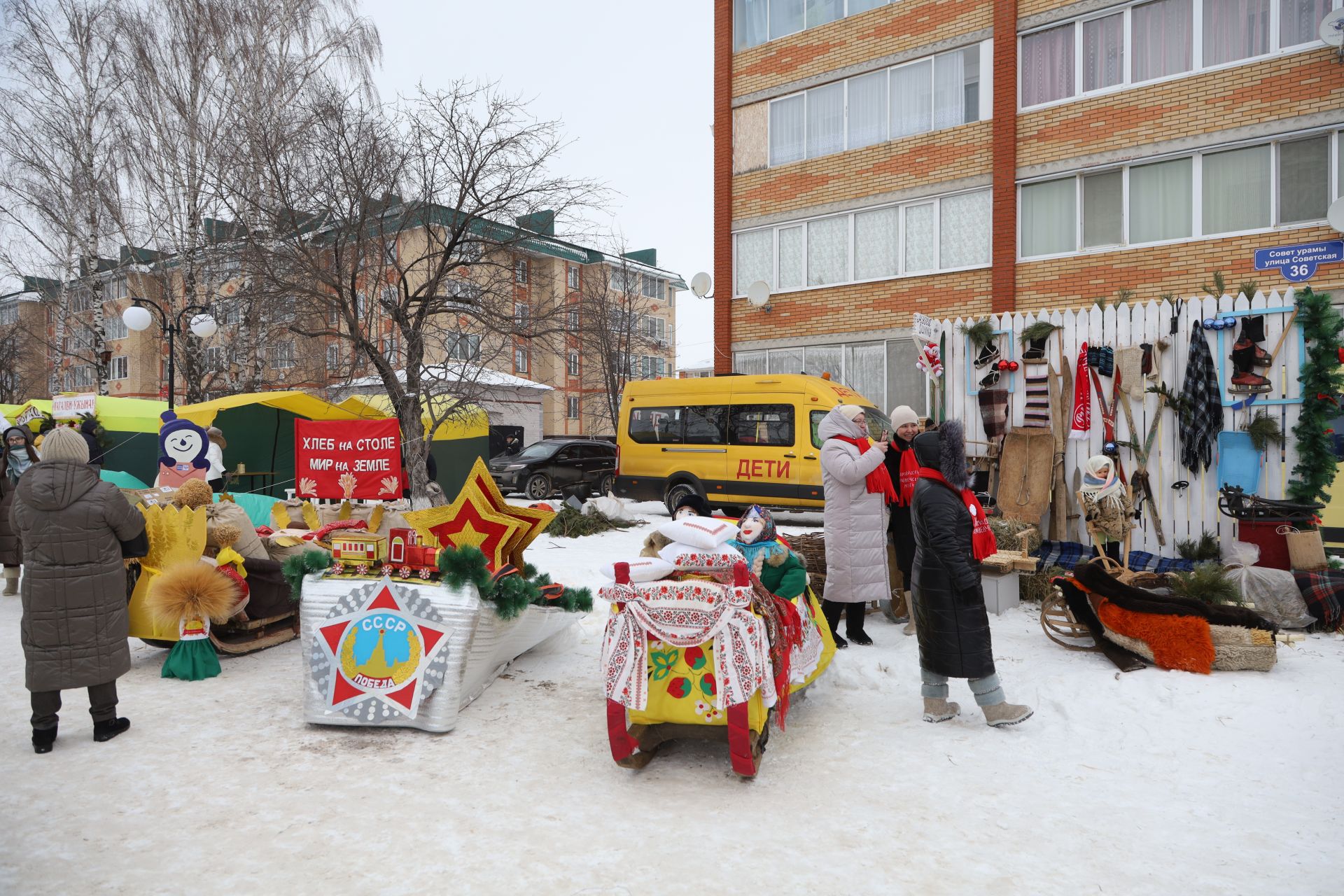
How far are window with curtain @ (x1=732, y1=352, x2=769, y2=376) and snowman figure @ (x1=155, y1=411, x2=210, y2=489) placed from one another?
1194 centimetres

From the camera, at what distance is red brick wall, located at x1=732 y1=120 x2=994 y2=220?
15266mm

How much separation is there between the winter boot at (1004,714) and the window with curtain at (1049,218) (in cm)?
1193

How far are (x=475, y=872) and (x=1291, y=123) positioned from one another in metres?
15.2

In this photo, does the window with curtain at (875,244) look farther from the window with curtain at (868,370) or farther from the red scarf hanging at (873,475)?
the red scarf hanging at (873,475)

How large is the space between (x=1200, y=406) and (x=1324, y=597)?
225 cm

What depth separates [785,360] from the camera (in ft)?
56.4

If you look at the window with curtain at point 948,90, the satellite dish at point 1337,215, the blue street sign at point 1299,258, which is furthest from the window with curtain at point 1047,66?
the satellite dish at point 1337,215

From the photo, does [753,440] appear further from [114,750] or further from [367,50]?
[367,50]

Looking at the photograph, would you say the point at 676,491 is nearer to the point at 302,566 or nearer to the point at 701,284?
the point at 701,284

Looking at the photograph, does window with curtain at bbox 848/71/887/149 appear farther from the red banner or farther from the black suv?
the red banner

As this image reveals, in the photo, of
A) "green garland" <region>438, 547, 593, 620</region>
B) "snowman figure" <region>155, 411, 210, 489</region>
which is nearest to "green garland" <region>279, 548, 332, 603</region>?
"green garland" <region>438, 547, 593, 620</region>

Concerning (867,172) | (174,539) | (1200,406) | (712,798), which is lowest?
(712,798)

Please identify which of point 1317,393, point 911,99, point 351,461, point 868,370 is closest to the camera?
point 1317,393

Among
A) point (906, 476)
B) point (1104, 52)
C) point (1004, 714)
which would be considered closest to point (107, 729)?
point (1004, 714)
